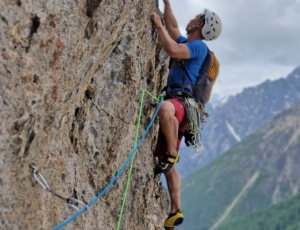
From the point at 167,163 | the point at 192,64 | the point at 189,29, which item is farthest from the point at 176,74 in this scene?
the point at 167,163

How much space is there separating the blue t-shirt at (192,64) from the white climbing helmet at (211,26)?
0.87 ft

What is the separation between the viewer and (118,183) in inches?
362

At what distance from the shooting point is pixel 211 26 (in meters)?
9.89

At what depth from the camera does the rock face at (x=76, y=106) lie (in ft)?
18.8

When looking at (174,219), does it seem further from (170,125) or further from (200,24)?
(200,24)

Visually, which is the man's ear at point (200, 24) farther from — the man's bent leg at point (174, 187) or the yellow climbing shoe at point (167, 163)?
the man's bent leg at point (174, 187)

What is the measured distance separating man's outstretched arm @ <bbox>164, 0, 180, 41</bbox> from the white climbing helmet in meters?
0.80

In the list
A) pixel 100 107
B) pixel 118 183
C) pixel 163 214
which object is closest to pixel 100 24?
pixel 100 107

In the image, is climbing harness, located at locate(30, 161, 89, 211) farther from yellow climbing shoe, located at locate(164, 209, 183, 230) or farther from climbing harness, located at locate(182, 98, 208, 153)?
yellow climbing shoe, located at locate(164, 209, 183, 230)

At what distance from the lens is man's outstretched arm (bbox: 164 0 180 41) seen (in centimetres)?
1057

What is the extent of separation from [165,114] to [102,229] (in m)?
2.34

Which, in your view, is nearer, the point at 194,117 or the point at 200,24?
the point at 194,117

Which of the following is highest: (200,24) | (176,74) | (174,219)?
(200,24)

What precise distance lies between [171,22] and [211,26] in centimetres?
107
